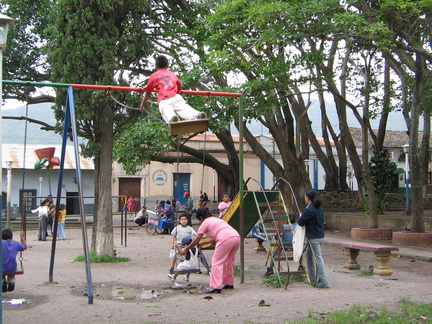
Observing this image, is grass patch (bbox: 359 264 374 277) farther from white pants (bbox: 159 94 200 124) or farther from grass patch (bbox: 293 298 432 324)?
white pants (bbox: 159 94 200 124)

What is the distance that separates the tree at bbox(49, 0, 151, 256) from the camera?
13055 mm

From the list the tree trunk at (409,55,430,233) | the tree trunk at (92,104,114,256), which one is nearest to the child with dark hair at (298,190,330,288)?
the tree trunk at (92,104,114,256)

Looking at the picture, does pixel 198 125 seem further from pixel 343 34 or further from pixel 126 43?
pixel 343 34

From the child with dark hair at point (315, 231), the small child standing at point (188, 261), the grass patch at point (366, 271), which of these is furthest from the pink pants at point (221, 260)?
the grass patch at point (366, 271)

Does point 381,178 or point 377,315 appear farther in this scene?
point 381,178

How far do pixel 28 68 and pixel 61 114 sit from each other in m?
6.27

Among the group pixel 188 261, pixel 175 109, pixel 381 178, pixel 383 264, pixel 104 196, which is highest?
pixel 175 109

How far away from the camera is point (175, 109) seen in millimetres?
9055

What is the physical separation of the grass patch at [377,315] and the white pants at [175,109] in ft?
11.6

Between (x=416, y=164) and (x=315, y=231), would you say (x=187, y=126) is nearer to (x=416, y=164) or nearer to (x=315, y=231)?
(x=315, y=231)

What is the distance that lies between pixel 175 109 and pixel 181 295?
9.78ft

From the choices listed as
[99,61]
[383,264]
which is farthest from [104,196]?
[383,264]

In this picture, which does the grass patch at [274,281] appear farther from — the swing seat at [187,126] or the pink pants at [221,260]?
the swing seat at [187,126]

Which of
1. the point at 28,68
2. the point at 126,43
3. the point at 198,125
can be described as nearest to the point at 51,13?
the point at 28,68
